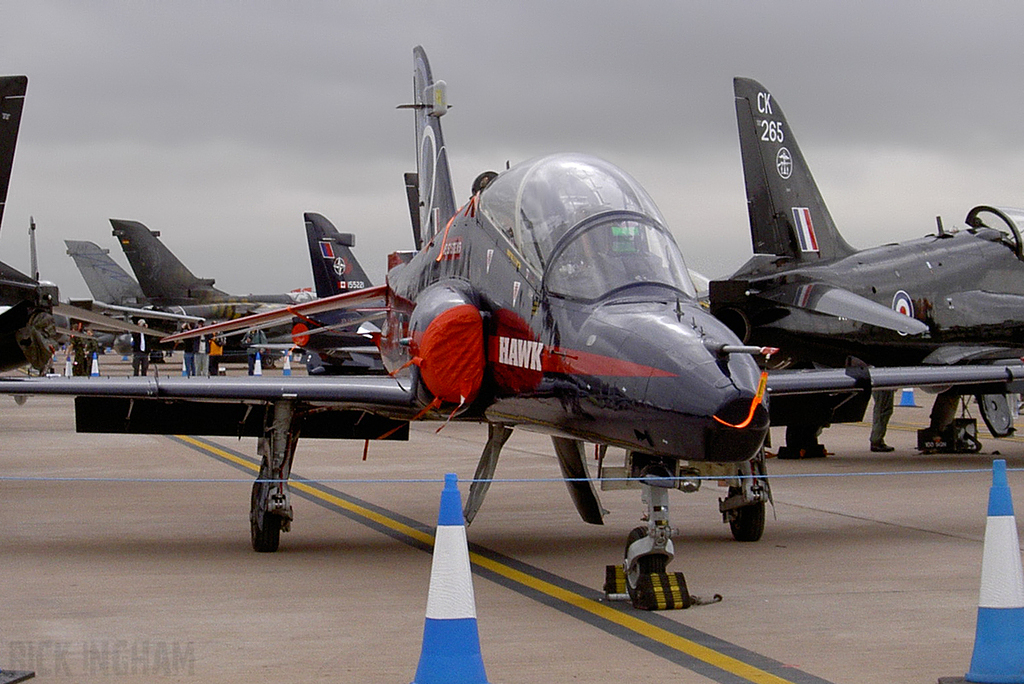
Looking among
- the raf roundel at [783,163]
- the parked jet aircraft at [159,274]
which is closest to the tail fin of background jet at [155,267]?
the parked jet aircraft at [159,274]

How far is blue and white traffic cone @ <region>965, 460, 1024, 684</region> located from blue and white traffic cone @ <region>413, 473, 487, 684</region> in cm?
209

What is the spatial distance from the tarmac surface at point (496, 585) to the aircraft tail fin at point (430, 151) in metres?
3.13

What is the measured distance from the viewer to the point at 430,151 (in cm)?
1441

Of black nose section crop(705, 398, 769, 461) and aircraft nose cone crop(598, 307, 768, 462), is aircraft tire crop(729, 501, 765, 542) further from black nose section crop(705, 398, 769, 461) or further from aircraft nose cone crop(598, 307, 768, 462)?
black nose section crop(705, 398, 769, 461)

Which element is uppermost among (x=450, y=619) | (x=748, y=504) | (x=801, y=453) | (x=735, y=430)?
(x=735, y=430)

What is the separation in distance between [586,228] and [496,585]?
A: 7.58ft

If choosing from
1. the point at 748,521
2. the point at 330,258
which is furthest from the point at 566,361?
the point at 330,258

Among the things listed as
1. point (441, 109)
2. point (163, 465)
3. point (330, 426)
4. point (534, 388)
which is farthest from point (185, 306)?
point (534, 388)

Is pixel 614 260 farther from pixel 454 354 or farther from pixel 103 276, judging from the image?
pixel 103 276

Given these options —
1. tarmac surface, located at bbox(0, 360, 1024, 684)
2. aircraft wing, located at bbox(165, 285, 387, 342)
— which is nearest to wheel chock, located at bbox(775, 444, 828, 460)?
tarmac surface, located at bbox(0, 360, 1024, 684)

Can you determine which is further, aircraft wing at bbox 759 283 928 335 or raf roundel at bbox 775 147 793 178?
raf roundel at bbox 775 147 793 178

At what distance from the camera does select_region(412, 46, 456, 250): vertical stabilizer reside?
13.8 m

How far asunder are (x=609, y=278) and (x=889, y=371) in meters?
3.92

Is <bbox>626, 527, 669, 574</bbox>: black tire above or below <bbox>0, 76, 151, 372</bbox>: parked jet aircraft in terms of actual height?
below
